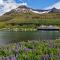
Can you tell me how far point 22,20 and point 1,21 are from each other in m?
3.53

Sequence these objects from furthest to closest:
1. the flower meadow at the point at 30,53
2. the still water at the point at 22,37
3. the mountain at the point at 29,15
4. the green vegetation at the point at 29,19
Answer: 1. the mountain at the point at 29,15
2. the green vegetation at the point at 29,19
3. the still water at the point at 22,37
4. the flower meadow at the point at 30,53

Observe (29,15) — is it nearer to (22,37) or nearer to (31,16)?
(31,16)

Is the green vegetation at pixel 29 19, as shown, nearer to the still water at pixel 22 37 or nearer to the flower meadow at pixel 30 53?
the still water at pixel 22 37

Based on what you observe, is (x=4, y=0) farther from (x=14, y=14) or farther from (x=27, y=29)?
(x=27, y=29)

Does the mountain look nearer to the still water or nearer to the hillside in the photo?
the hillside

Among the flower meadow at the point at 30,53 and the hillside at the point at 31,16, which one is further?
the hillside at the point at 31,16

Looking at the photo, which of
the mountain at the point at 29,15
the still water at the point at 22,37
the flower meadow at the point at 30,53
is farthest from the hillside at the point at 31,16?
the flower meadow at the point at 30,53

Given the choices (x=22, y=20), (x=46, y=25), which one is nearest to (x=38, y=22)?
(x=46, y=25)

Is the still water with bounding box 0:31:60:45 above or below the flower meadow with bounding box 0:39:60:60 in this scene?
below

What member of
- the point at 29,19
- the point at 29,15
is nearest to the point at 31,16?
the point at 29,15

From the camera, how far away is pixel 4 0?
51.3 m

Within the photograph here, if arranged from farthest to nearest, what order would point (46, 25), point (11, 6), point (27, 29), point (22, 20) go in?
point (11, 6) → point (22, 20) → point (46, 25) → point (27, 29)

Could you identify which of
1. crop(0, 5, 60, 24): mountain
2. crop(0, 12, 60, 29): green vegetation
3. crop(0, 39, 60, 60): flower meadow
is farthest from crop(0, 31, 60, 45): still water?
crop(0, 5, 60, 24): mountain

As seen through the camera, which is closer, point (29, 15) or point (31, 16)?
point (31, 16)
